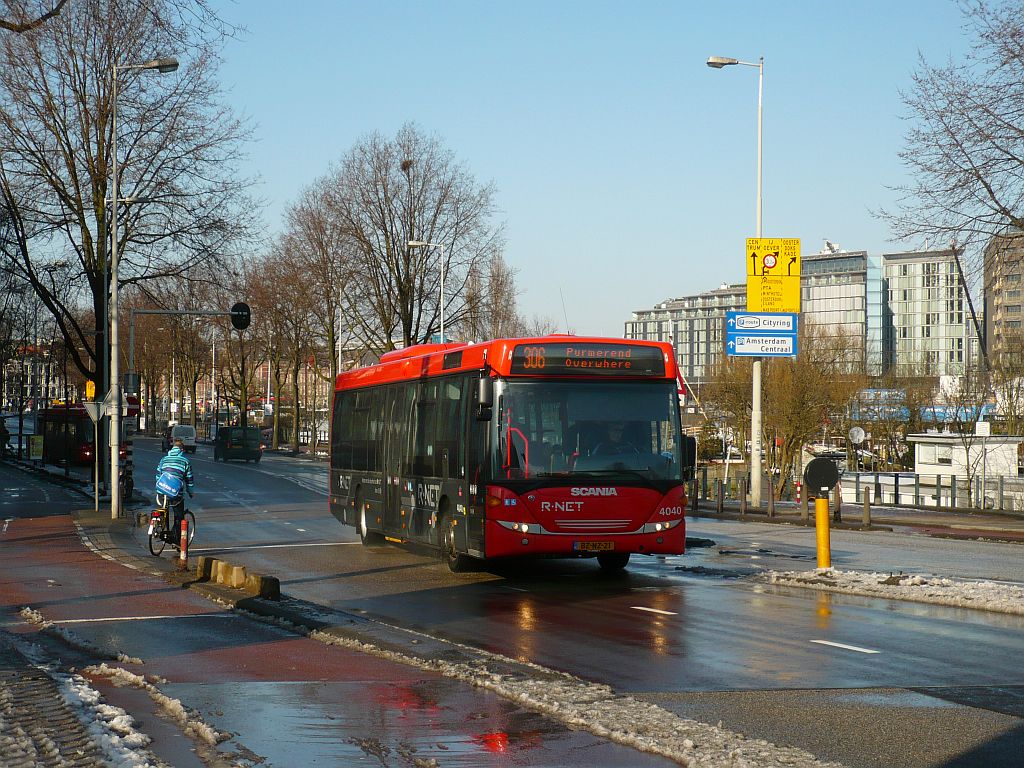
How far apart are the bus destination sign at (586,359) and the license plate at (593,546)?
2257 mm

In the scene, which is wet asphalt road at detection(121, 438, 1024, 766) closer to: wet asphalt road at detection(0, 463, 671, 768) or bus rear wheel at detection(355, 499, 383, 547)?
bus rear wheel at detection(355, 499, 383, 547)

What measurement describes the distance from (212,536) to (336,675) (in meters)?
17.2

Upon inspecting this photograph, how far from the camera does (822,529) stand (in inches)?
651

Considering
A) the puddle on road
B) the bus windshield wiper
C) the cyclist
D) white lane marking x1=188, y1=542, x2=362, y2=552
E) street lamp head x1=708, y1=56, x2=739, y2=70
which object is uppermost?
street lamp head x1=708, y1=56, x2=739, y2=70

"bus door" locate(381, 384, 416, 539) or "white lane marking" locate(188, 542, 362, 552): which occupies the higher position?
"bus door" locate(381, 384, 416, 539)

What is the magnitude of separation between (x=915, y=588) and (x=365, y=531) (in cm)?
1091

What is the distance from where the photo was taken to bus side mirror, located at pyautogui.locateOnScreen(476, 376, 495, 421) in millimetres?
16281

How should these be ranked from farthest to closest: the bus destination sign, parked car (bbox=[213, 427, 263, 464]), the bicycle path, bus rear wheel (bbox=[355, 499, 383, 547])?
parked car (bbox=[213, 427, 263, 464])
bus rear wheel (bbox=[355, 499, 383, 547])
the bus destination sign
the bicycle path

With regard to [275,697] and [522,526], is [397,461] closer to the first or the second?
[522,526]

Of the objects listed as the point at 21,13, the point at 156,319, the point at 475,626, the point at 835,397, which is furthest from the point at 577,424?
the point at 156,319

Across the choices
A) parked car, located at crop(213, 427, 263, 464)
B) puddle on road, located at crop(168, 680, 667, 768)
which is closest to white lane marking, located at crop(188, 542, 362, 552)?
puddle on road, located at crop(168, 680, 667, 768)

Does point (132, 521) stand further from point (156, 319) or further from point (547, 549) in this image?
point (156, 319)

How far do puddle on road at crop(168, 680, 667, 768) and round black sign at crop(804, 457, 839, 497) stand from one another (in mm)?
8689

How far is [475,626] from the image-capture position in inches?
498
